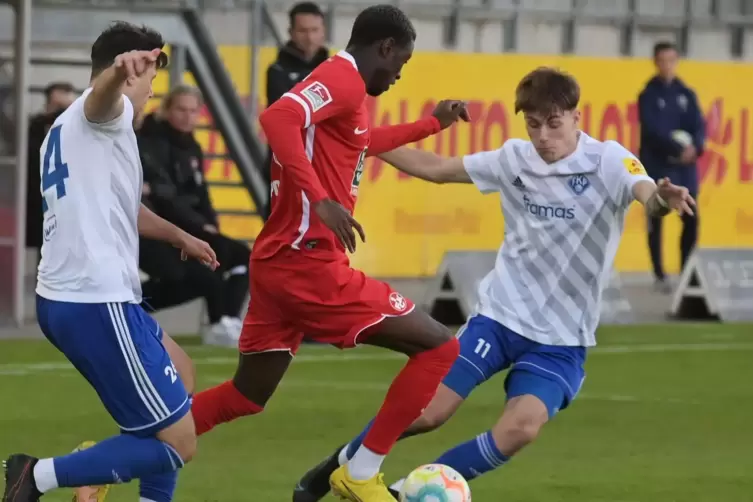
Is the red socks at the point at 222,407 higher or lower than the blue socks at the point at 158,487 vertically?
higher

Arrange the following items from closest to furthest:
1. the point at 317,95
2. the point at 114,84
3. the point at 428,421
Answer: the point at 114,84
the point at 317,95
the point at 428,421

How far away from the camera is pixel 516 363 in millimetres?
6945

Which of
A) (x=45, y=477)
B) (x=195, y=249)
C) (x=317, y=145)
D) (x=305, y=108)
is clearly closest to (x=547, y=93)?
(x=317, y=145)

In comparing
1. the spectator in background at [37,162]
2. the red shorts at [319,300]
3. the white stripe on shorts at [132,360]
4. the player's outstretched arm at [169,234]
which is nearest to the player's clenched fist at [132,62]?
the white stripe on shorts at [132,360]

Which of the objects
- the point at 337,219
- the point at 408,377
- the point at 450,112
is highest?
the point at 450,112

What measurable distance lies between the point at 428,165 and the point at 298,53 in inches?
209

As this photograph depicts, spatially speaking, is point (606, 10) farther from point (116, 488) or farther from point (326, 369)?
point (116, 488)

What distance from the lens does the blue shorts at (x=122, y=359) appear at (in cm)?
574

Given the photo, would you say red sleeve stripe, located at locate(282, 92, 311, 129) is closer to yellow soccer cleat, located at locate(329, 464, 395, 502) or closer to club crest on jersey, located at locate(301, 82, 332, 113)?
club crest on jersey, located at locate(301, 82, 332, 113)

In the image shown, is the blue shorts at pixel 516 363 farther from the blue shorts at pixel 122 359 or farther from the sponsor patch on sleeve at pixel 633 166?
the blue shorts at pixel 122 359

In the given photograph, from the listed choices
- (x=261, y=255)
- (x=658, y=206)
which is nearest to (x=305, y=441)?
(x=261, y=255)

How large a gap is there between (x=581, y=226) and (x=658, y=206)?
537 mm

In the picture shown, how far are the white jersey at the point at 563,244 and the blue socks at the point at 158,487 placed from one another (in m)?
1.59

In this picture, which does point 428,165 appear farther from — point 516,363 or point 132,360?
point 132,360
